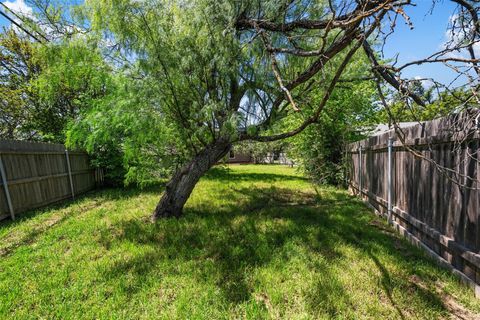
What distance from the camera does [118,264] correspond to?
2.89 metres

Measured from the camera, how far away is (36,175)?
18.6ft

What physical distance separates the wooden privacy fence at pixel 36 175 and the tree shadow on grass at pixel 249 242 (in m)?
2.56

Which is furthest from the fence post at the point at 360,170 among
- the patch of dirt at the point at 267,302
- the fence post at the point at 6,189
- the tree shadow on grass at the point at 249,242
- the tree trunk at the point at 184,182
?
the fence post at the point at 6,189

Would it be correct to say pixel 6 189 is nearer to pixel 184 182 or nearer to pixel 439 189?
pixel 184 182

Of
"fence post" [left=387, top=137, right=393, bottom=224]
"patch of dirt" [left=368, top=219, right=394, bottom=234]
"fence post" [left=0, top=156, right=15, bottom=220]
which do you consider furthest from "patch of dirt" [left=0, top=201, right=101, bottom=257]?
"fence post" [left=387, top=137, right=393, bottom=224]

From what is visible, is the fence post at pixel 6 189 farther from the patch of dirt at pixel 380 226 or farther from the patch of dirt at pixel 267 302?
the patch of dirt at pixel 380 226

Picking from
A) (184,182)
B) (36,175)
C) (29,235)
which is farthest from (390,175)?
(36,175)

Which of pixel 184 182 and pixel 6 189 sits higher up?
pixel 6 189

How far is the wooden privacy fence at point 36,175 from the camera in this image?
4.86m

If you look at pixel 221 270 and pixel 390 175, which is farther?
pixel 390 175

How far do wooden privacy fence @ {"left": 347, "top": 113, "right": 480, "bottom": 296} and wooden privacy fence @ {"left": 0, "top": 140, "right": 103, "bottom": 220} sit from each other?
6497 mm

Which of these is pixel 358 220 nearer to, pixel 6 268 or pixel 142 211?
pixel 142 211

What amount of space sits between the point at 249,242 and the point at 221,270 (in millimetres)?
793

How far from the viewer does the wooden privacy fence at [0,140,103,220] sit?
15.9 ft
